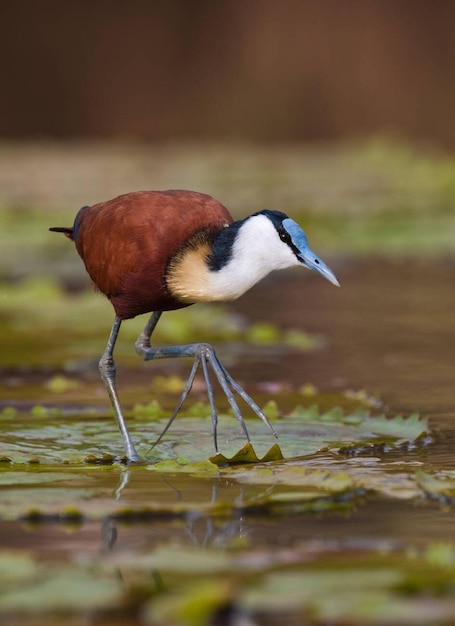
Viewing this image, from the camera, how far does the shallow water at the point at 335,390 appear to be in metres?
3.59

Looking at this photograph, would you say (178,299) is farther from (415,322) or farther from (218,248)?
(415,322)

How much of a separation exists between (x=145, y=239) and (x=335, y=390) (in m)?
1.57

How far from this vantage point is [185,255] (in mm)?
4891

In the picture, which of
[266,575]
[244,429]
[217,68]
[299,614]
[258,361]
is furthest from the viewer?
[217,68]

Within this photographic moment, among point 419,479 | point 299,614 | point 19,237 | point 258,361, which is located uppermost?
point 19,237

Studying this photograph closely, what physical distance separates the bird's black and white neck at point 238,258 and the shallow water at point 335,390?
659 millimetres

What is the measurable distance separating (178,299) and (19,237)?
6.68 metres

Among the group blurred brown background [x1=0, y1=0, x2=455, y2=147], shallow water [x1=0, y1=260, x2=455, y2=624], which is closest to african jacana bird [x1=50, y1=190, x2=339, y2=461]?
shallow water [x1=0, y1=260, x2=455, y2=624]

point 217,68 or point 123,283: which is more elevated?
point 217,68

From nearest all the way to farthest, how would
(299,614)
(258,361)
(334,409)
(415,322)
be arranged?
(299,614) < (334,409) < (258,361) < (415,322)

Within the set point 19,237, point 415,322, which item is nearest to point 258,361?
point 415,322

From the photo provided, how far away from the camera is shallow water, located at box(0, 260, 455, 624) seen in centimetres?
359

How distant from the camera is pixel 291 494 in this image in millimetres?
3990

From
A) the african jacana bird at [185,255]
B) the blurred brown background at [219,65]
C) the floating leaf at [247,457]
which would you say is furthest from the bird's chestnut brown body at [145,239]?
the blurred brown background at [219,65]
